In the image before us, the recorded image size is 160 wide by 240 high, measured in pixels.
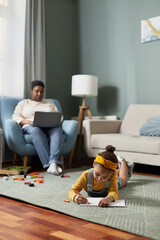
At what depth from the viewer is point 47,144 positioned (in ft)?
11.7

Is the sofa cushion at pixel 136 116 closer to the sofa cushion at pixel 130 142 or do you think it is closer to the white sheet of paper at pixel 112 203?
the sofa cushion at pixel 130 142

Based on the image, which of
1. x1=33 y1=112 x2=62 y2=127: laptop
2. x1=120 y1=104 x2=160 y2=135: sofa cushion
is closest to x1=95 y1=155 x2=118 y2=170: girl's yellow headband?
x1=33 y1=112 x2=62 y2=127: laptop

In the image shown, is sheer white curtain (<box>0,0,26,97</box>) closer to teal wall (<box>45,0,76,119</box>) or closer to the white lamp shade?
teal wall (<box>45,0,76,119</box>)

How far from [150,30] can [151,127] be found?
55.2 inches

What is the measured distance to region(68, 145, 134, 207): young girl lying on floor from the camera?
6.51 feet

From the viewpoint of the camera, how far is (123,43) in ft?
15.3

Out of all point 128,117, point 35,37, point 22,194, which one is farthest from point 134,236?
point 35,37

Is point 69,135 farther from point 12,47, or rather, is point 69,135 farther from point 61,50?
point 61,50

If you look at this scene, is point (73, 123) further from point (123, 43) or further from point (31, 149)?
point (123, 43)

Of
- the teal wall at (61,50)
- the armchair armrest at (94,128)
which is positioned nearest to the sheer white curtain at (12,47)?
the teal wall at (61,50)

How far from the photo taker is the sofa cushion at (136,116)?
3975 millimetres

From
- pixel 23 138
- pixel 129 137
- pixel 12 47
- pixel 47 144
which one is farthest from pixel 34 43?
pixel 129 137

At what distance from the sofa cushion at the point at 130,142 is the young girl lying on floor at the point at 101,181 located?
3.86ft

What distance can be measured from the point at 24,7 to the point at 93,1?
115cm
